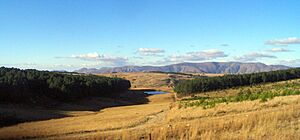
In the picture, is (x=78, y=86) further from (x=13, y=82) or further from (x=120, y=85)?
(x=120, y=85)

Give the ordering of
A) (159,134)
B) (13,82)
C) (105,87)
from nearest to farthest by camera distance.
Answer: (159,134), (13,82), (105,87)

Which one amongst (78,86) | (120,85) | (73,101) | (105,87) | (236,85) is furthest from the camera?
(120,85)

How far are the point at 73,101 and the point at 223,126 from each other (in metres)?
94.4

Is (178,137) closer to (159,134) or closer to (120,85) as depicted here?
(159,134)

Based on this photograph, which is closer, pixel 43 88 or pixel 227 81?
pixel 43 88

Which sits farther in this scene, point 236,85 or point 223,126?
point 236,85

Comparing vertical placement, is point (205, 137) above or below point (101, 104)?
above

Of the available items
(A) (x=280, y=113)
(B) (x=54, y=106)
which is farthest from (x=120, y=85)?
(A) (x=280, y=113)

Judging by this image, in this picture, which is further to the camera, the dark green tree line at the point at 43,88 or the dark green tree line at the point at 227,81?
the dark green tree line at the point at 227,81

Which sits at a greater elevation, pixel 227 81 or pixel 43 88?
pixel 227 81

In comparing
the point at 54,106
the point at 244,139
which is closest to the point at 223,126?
the point at 244,139

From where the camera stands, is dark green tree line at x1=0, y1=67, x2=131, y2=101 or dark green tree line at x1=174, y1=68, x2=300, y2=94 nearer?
dark green tree line at x1=0, y1=67, x2=131, y2=101

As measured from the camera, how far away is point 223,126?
12.7 meters

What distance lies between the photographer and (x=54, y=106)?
91.9m
